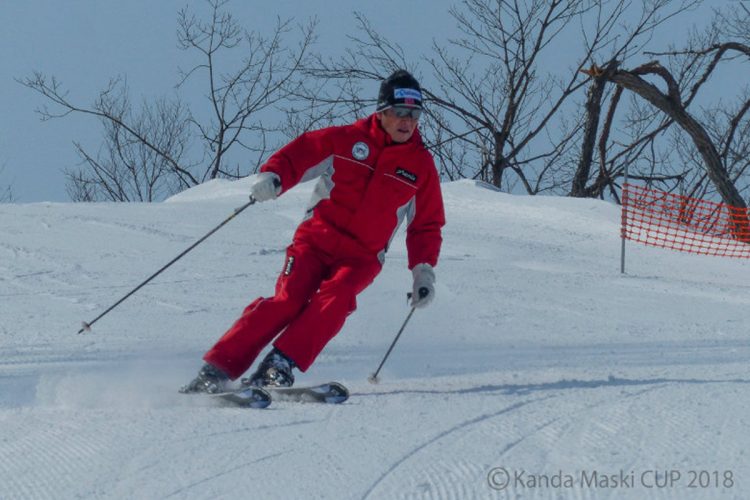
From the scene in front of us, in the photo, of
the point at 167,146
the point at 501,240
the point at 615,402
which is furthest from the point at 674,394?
the point at 167,146

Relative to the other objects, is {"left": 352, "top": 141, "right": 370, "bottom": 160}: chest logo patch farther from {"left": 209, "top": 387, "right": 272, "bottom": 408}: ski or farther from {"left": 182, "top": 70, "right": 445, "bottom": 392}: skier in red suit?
{"left": 209, "top": 387, "right": 272, "bottom": 408}: ski

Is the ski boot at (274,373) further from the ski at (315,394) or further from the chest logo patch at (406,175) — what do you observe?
the chest logo patch at (406,175)

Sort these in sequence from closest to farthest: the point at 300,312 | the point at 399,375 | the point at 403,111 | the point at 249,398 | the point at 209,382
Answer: the point at 249,398, the point at 209,382, the point at 300,312, the point at 403,111, the point at 399,375

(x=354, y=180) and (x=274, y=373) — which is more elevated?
(x=354, y=180)

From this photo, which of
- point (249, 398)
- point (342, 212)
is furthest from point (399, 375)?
point (249, 398)

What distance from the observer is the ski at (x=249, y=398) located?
395 cm

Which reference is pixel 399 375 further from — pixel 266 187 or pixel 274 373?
pixel 266 187

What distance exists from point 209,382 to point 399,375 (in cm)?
119

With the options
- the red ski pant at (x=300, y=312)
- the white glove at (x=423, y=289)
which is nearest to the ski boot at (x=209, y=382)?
the red ski pant at (x=300, y=312)

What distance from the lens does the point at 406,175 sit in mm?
4688

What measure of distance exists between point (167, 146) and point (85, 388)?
97.6 ft

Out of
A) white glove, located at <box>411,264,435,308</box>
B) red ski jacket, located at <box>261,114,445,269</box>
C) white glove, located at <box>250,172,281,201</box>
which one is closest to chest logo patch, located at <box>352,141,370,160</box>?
red ski jacket, located at <box>261,114,445,269</box>

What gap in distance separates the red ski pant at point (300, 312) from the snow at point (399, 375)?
27 centimetres

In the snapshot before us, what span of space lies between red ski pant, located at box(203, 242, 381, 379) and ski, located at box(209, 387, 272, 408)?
0.30 metres
